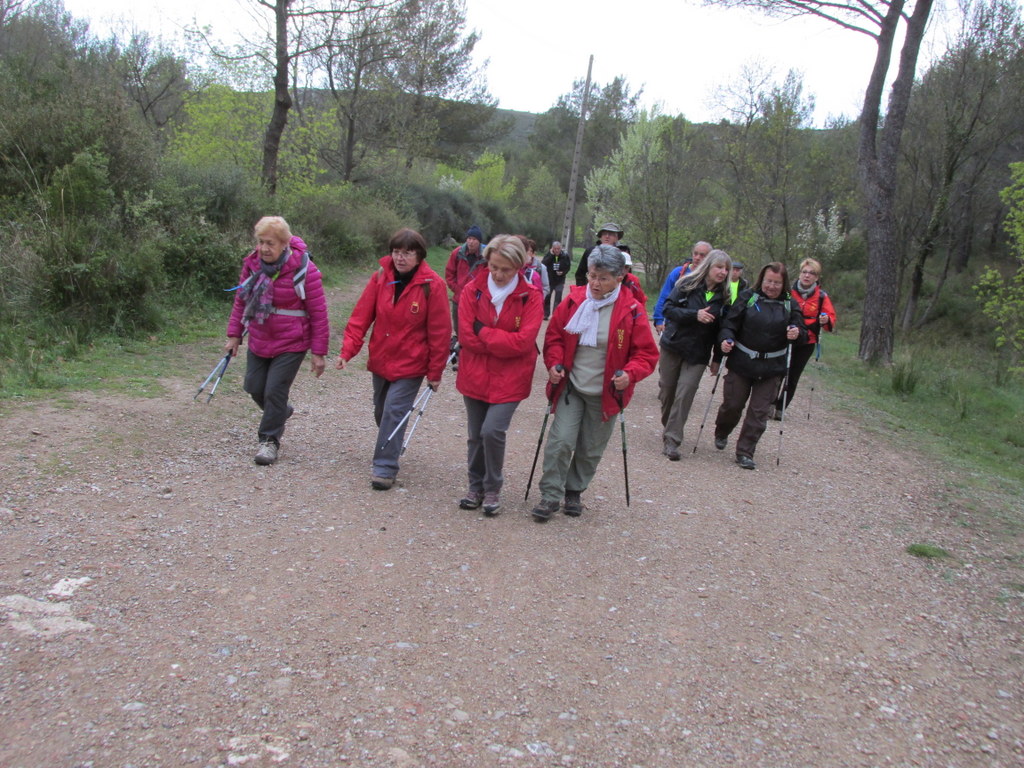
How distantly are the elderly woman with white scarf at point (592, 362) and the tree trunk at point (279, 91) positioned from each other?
45.9ft

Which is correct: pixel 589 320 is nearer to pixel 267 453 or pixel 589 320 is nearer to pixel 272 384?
pixel 272 384

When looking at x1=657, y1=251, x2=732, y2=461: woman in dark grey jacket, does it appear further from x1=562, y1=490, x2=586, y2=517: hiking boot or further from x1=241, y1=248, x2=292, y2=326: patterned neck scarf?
x1=241, y1=248, x2=292, y2=326: patterned neck scarf

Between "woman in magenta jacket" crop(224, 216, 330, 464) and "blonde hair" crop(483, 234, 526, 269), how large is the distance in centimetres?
147

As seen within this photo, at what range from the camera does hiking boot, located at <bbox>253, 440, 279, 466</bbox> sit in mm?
5844

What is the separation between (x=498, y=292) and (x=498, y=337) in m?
0.30

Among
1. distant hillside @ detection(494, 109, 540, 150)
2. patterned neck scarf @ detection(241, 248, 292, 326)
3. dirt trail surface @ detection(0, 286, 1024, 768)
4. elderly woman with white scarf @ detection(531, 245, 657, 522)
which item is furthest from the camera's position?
distant hillside @ detection(494, 109, 540, 150)

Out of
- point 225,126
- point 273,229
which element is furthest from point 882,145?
point 225,126

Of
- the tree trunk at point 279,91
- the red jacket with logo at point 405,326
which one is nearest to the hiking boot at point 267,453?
the red jacket with logo at point 405,326

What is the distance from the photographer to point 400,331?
5449mm

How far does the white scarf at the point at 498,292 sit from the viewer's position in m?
4.95

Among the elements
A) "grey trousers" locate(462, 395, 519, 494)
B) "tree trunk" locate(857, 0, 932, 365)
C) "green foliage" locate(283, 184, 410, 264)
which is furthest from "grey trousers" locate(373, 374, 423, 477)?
"green foliage" locate(283, 184, 410, 264)

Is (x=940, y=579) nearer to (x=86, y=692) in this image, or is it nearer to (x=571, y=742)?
(x=571, y=742)

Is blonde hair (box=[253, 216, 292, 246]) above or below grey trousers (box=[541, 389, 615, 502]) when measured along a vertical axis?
above

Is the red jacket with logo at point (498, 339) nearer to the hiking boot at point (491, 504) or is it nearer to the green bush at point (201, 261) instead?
the hiking boot at point (491, 504)
